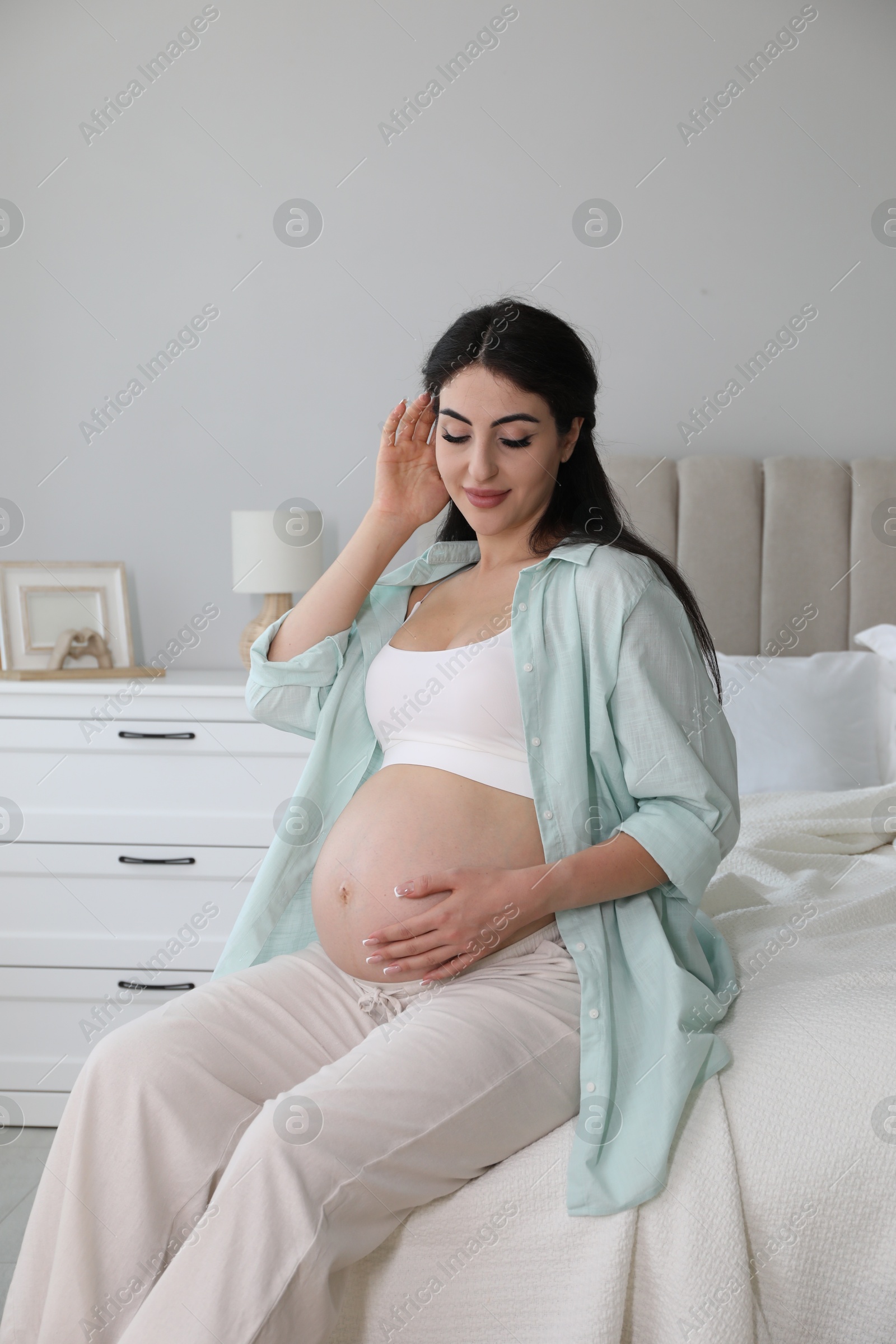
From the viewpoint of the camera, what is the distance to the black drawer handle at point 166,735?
2152 millimetres

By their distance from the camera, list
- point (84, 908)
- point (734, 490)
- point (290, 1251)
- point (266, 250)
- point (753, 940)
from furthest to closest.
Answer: point (266, 250)
point (734, 490)
point (84, 908)
point (753, 940)
point (290, 1251)

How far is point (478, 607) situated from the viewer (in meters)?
1.30

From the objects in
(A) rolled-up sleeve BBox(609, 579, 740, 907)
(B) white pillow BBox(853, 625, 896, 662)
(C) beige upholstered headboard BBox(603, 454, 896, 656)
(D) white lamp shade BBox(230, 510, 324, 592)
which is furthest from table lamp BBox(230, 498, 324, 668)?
(A) rolled-up sleeve BBox(609, 579, 740, 907)

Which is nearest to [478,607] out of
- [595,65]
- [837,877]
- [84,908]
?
[837,877]

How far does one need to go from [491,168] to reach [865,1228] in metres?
2.39

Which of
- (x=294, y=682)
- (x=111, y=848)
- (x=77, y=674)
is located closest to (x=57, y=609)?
(x=77, y=674)

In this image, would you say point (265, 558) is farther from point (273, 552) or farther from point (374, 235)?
point (374, 235)

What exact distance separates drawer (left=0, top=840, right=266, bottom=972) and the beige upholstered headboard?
1.20 meters

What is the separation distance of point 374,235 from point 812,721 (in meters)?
1.58

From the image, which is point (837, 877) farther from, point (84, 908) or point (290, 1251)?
point (84, 908)

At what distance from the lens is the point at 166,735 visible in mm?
2154

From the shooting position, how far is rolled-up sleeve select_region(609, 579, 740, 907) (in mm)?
1081

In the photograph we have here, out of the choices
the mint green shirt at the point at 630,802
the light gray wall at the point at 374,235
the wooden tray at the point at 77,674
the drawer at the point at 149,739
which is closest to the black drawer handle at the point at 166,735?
the drawer at the point at 149,739

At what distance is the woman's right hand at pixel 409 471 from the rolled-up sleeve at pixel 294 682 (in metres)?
0.18
